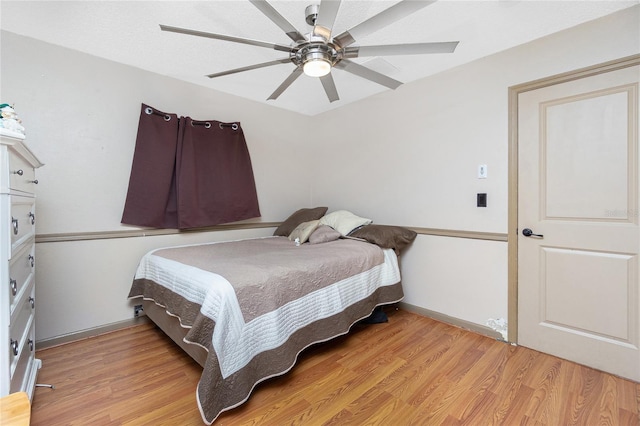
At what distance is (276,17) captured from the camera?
1.27m

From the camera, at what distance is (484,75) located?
2305mm

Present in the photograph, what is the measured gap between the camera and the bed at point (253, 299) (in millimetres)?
1412

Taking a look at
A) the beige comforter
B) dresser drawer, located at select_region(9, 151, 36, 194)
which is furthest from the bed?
dresser drawer, located at select_region(9, 151, 36, 194)

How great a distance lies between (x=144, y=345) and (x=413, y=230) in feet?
8.38

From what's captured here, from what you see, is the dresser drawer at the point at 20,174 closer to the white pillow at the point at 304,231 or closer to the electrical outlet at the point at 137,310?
the electrical outlet at the point at 137,310

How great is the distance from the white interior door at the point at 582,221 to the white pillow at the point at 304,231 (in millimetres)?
1810

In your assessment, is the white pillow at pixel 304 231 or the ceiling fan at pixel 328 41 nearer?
the ceiling fan at pixel 328 41

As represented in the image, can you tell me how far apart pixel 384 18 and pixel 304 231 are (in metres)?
2.01

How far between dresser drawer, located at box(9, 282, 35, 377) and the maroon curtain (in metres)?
0.97

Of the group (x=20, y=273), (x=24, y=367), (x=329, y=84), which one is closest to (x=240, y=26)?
(x=329, y=84)

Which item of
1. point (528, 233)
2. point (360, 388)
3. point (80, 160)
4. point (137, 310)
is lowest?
point (360, 388)

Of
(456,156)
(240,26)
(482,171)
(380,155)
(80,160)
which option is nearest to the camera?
(240,26)

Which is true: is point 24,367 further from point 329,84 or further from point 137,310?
point 329,84

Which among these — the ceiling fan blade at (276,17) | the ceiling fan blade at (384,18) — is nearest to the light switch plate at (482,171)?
the ceiling fan blade at (384,18)
